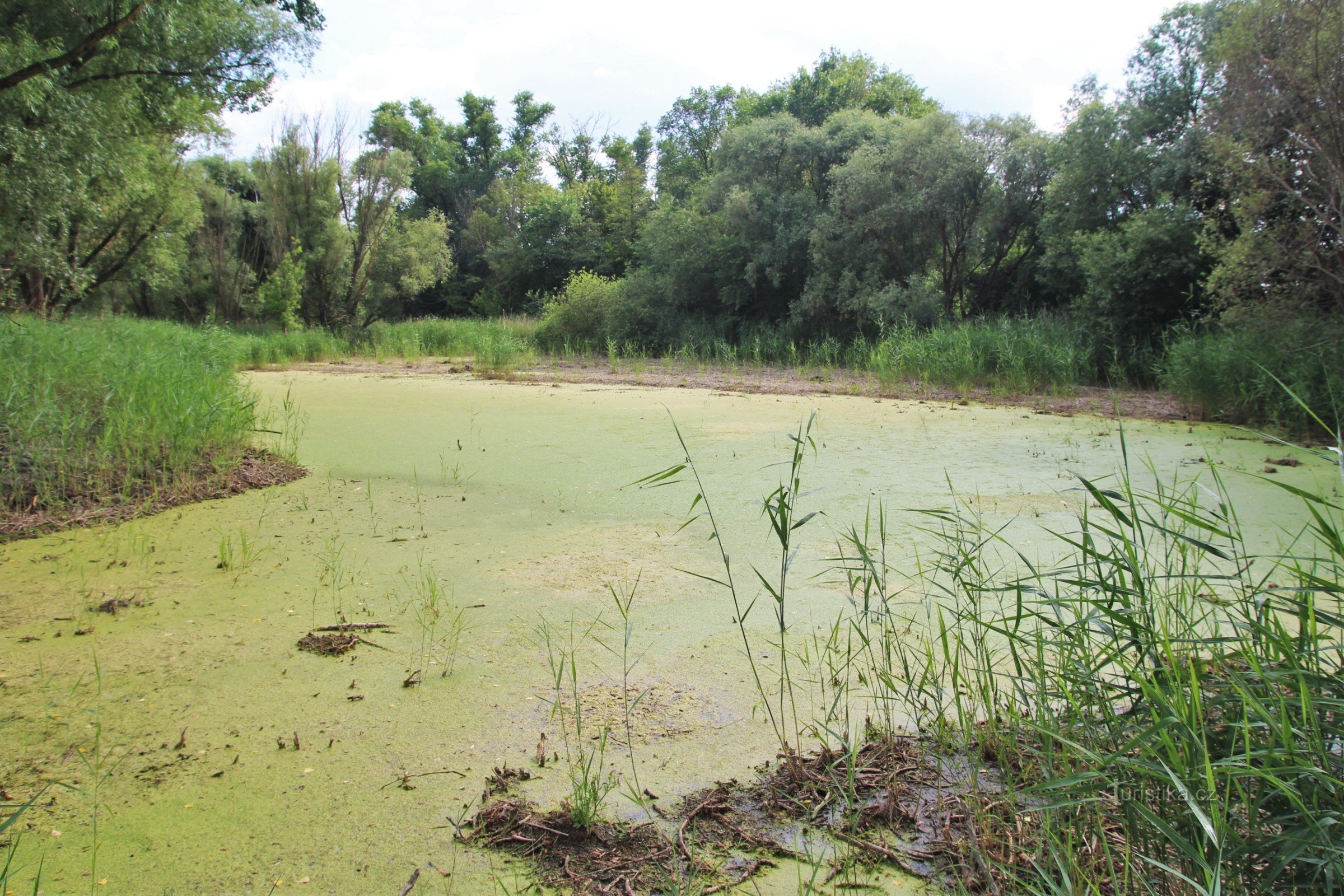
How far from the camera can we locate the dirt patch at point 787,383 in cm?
639

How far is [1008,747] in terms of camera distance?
149 centimetres

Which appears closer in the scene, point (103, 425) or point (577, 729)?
point (577, 729)

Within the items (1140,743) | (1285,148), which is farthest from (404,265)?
(1140,743)

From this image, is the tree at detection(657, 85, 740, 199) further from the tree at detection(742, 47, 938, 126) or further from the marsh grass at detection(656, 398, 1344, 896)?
the marsh grass at detection(656, 398, 1344, 896)

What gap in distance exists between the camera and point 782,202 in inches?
475

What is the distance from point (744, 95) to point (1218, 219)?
1969 centimetres

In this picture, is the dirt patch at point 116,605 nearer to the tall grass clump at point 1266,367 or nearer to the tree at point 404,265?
the tall grass clump at point 1266,367

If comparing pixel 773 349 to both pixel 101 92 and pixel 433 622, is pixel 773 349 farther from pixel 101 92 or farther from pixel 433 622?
→ pixel 433 622

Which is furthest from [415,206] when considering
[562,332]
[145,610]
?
[145,610]

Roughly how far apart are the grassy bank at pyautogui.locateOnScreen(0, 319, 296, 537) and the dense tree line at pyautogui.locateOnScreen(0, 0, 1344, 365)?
6.92 ft

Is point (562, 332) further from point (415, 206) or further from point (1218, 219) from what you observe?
point (415, 206)

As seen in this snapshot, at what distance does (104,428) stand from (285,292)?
13.2m

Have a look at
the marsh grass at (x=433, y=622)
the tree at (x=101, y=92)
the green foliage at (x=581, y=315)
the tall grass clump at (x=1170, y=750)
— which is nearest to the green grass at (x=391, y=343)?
the green foliage at (x=581, y=315)

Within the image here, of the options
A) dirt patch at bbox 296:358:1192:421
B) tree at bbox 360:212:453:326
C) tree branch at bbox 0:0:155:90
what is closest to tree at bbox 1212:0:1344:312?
dirt patch at bbox 296:358:1192:421
